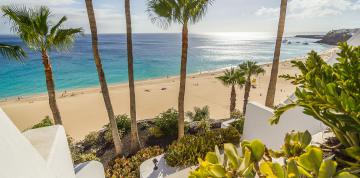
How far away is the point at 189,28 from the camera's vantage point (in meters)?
10.8

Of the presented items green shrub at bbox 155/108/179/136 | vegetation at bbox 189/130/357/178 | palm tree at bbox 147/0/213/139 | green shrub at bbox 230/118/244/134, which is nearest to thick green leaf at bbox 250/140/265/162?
vegetation at bbox 189/130/357/178

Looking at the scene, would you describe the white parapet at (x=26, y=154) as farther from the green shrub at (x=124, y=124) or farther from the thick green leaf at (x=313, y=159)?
the green shrub at (x=124, y=124)

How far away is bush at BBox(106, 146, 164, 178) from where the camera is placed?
33.4ft

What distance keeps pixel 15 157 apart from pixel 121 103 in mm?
28193

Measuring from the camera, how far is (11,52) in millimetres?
8180

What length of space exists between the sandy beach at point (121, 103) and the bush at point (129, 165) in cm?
1013

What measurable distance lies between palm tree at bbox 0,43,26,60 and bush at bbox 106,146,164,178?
19.3 ft

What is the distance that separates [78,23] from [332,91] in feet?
39.2

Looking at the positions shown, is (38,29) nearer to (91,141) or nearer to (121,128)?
(121,128)

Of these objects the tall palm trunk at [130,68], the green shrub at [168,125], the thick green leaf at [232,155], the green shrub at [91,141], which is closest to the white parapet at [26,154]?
the thick green leaf at [232,155]

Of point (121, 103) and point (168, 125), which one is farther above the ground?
point (168, 125)

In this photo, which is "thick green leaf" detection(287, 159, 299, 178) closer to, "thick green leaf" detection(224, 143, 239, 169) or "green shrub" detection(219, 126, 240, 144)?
"thick green leaf" detection(224, 143, 239, 169)

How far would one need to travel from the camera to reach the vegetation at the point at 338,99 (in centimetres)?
139

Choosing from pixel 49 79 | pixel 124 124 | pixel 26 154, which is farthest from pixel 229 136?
pixel 124 124
